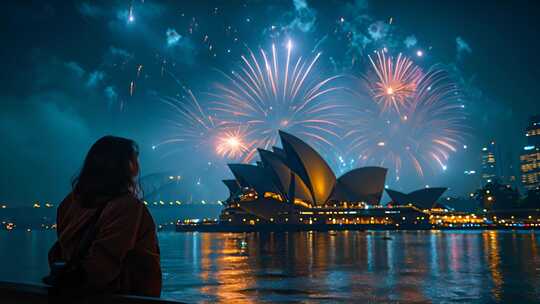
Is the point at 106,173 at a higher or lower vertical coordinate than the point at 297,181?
lower

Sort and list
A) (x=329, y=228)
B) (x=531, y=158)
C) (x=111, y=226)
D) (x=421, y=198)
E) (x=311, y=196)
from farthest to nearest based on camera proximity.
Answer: (x=531, y=158) → (x=421, y=198) → (x=329, y=228) → (x=311, y=196) → (x=111, y=226)

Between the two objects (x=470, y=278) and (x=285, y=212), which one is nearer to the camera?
(x=470, y=278)

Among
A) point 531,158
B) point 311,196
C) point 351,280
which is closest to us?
point 351,280

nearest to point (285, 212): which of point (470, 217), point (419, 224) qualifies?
point (419, 224)

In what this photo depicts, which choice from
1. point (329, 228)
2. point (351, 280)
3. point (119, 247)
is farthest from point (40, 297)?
point (329, 228)

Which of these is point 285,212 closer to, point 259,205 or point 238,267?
point 259,205

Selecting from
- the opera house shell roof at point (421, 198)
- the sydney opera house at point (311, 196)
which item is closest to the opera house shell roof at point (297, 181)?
the sydney opera house at point (311, 196)

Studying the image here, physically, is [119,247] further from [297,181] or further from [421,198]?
[421,198]

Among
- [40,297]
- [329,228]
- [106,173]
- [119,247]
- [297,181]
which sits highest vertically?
[297,181]

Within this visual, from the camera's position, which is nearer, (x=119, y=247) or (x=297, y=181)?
(x=119, y=247)
